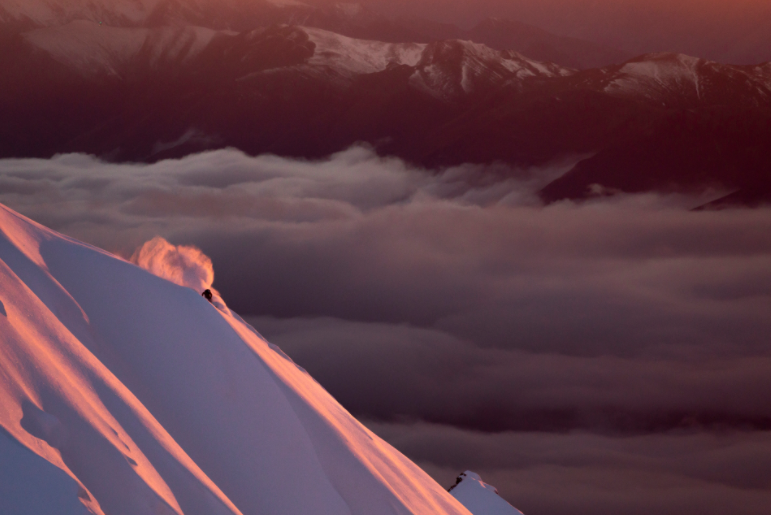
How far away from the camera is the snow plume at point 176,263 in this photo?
1905cm

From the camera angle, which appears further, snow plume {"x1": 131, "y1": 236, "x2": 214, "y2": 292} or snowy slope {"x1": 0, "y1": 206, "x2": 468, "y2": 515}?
snow plume {"x1": 131, "y1": 236, "x2": 214, "y2": 292}

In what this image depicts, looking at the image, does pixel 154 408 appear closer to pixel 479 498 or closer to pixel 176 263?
pixel 176 263

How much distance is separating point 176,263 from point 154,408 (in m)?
7.13

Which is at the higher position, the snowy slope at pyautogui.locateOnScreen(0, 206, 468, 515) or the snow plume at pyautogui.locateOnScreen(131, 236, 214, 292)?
the snow plume at pyautogui.locateOnScreen(131, 236, 214, 292)

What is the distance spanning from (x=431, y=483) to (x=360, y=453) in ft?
15.0

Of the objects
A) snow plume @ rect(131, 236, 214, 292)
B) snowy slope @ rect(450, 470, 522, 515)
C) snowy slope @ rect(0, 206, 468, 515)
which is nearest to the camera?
snowy slope @ rect(0, 206, 468, 515)

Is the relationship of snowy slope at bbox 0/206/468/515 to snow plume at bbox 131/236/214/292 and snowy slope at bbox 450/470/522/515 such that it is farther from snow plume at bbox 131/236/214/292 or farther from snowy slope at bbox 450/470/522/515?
snowy slope at bbox 450/470/522/515

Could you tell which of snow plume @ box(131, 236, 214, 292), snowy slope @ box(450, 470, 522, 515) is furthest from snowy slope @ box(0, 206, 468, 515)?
snowy slope @ box(450, 470, 522, 515)

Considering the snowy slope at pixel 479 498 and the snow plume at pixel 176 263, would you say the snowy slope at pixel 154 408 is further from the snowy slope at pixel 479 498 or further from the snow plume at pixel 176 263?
the snowy slope at pixel 479 498

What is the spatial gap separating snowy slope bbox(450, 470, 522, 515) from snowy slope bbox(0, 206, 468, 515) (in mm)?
17401

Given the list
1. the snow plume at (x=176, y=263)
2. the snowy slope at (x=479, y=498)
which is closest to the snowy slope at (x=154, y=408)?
the snow plume at (x=176, y=263)

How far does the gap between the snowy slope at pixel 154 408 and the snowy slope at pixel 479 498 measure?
17.4 meters

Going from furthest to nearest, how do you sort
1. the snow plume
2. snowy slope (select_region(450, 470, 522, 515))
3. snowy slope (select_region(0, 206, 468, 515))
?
snowy slope (select_region(450, 470, 522, 515))
the snow plume
snowy slope (select_region(0, 206, 468, 515))

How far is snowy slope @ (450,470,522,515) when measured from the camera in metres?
35.5
